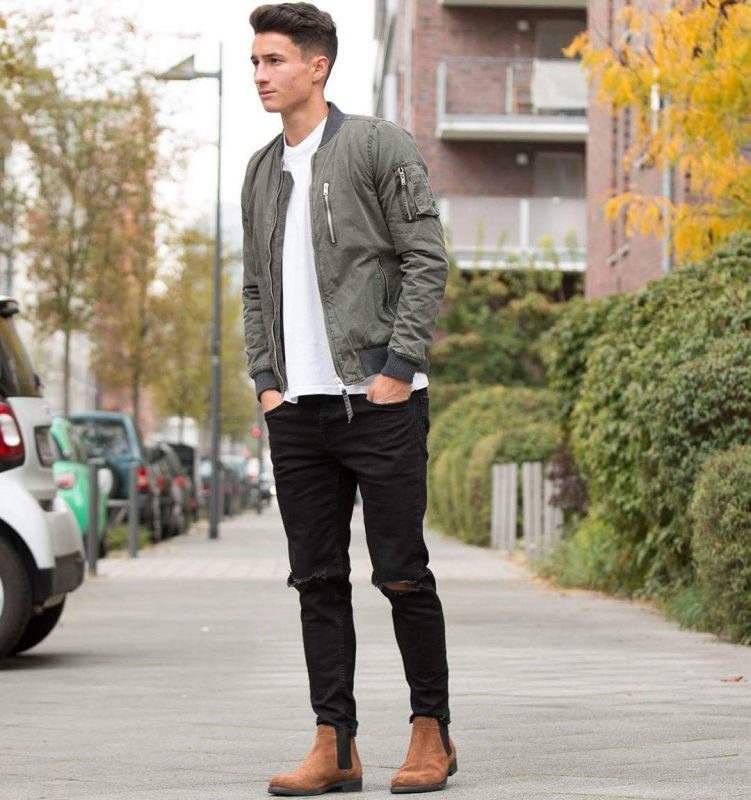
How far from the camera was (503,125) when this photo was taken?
38062 mm

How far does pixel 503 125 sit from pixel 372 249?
110 ft

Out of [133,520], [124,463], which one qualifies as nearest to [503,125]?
[124,463]

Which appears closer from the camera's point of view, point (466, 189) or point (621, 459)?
point (621, 459)

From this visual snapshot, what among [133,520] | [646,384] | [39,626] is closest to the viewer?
[39,626]

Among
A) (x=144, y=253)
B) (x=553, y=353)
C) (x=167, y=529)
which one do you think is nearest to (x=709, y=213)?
(x=553, y=353)

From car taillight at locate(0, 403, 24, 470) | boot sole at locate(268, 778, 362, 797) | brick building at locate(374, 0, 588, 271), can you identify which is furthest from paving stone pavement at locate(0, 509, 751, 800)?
brick building at locate(374, 0, 588, 271)

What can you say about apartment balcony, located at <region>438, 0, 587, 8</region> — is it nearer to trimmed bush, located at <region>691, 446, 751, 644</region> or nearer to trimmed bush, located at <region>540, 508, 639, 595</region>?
trimmed bush, located at <region>540, 508, 639, 595</region>

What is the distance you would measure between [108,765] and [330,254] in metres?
1.80

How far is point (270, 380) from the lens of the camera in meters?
5.18

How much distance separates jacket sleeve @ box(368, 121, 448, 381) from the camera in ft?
16.1

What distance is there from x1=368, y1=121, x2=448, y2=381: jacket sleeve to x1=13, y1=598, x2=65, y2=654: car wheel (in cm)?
499

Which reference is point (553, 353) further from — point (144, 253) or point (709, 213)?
point (144, 253)

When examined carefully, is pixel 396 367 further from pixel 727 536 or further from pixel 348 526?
pixel 727 536

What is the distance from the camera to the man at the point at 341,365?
16.4 ft
